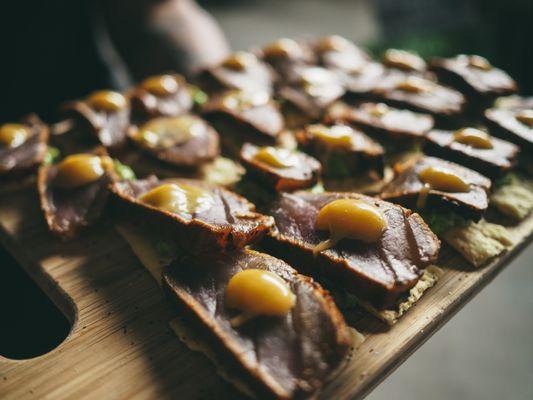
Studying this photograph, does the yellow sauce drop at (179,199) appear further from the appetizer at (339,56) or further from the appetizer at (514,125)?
the appetizer at (339,56)

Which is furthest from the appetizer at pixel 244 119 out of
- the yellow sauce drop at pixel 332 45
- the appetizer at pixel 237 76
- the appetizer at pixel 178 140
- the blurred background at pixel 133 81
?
the yellow sauce drop at pixel 332 45

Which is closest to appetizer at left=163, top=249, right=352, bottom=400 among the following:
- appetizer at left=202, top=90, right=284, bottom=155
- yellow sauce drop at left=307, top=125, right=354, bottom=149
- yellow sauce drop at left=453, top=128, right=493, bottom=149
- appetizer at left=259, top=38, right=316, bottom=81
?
yellow sauce drop at left=307, top=125, right=354, bottom=149

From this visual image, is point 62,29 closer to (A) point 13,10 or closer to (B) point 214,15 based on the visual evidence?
(A) point 13,10

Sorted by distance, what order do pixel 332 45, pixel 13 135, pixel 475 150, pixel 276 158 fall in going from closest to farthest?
pixel 276 158
pixel 475 150
pixel 13 135
pixel 332 45

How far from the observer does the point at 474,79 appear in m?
6.25

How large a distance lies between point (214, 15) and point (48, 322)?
48.1 feet

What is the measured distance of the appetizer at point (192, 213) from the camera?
3.70 m

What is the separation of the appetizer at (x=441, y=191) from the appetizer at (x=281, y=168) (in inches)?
28.9

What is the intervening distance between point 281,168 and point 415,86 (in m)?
2.50

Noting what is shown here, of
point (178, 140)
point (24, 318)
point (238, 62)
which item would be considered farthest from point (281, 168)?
point (24, 318)

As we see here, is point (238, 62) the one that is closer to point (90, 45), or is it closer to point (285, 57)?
point (285, 57)

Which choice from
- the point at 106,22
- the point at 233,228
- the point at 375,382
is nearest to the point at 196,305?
the point at 233,228

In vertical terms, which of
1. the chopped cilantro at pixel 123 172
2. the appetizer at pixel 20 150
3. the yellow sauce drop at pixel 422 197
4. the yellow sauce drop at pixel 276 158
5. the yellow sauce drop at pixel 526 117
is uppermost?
the yellow sauce drop at pixel 526 117

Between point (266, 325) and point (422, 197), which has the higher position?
point (422, 197)
